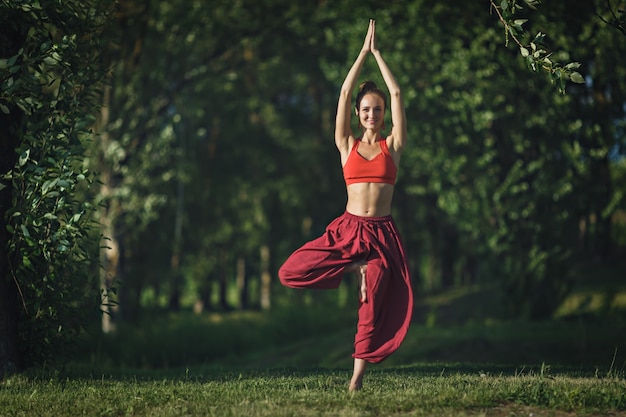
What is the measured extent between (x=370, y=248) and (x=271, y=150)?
3006 cm

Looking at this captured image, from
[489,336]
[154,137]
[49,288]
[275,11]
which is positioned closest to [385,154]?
[49,288]

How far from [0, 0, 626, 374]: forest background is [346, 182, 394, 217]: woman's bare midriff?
2359 mm

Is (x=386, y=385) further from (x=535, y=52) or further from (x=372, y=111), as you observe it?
(x=535, y=52)

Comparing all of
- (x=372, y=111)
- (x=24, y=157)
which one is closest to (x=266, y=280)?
(x=24, y=157)

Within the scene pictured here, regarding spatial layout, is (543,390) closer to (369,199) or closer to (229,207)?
(369,199)

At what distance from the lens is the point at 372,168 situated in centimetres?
978

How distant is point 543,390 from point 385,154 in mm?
2931

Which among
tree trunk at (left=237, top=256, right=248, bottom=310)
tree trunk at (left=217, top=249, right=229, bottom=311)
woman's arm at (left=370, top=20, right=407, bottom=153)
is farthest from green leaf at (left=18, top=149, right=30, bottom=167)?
tree trunk at (left=237, top=256, right=248, bottom=310)

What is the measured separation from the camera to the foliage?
11609 mm

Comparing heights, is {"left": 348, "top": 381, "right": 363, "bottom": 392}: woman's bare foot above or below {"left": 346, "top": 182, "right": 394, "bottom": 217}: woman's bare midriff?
below

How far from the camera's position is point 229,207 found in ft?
130

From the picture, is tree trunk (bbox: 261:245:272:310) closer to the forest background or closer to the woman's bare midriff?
the forest background

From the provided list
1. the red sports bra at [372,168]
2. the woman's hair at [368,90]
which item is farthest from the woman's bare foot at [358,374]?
the woman's hair at [368,90]

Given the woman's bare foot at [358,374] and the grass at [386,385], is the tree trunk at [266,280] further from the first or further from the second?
the woman's bare foot at [358,374]
